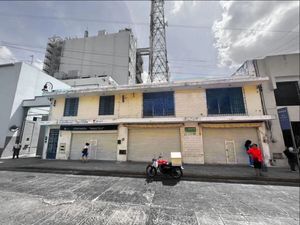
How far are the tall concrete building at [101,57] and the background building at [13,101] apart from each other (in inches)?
613

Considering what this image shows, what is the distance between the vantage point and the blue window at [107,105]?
44.1 ft

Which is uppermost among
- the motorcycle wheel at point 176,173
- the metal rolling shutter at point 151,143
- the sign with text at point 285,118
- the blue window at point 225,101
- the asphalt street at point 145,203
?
the blue window at point 225,101

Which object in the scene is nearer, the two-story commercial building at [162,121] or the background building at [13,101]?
the two-story commercial building at [162,121]

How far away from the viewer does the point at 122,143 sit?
12.5 m

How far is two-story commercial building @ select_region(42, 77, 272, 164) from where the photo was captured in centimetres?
1113

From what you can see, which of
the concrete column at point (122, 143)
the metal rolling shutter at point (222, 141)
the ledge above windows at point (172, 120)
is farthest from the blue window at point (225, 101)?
the concrete column at point (122, 143)

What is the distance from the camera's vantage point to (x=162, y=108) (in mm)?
12625

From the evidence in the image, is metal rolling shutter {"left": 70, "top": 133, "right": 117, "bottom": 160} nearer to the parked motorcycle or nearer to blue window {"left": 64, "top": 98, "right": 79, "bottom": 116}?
blue window {"left": 64, "top": 98, "right": 79, "bottom": 116}

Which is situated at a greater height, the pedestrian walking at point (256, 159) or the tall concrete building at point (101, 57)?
the tall concrete building at point (101, 57)

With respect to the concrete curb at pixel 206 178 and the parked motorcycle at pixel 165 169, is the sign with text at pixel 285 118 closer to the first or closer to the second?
the concrete curb at pixel 206 178

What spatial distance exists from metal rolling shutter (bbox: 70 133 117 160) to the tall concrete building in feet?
68.7

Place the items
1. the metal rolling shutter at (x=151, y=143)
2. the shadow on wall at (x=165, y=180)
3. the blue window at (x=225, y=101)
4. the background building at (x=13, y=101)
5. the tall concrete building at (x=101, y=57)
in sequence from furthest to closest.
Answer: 1. the tall concrete building at (x=101, y=57)
2. the background building at (x=13, y=101)
3. the metal rolling shutter at (x=151, y=143)
4. the blue window at (x=225, y=101)
5. the shadow on wall at (x=165, y=180)

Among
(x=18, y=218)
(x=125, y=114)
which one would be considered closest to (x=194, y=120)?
(x=125, y=114)

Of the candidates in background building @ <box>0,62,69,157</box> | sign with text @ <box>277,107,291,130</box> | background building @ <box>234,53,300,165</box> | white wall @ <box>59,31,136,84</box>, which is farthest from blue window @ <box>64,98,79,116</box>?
white wall @ <box>59,31,136,84</box>
